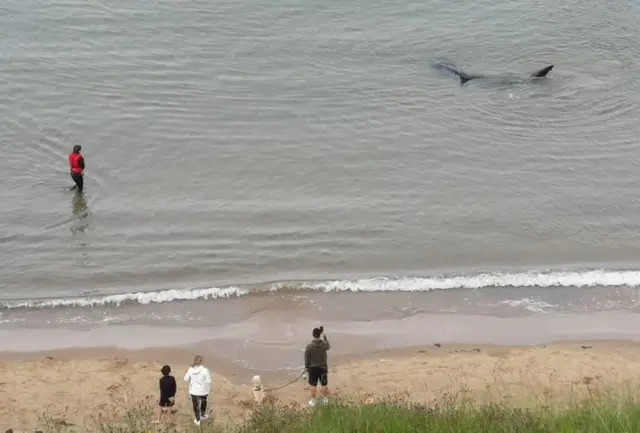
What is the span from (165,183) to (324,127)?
5.18 meters

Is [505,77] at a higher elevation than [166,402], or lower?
higher

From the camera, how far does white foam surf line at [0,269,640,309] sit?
17.8 metres

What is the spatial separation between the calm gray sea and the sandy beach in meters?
1.47

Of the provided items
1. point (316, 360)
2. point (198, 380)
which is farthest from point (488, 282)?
point (198, 380)

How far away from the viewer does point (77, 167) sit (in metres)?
20.9

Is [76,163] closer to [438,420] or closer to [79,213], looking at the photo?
[79,213]

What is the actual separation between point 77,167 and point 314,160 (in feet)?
20.2

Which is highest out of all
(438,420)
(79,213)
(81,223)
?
(79,213)

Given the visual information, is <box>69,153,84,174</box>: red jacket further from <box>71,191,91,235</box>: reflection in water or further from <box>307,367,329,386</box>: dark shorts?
<box>307,367,329,386</box>: dark shorts

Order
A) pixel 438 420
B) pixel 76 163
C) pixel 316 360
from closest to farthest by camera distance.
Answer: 1. pixel 438 420
2. pixel 316 360
3. pixel 76 163

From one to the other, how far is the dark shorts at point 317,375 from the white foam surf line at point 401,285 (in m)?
4.19

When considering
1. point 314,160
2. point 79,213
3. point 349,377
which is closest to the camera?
point 349,377

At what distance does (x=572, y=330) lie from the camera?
671 inches

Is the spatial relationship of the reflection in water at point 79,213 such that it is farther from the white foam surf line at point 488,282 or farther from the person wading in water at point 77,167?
the white foam surf line at point 488,282
